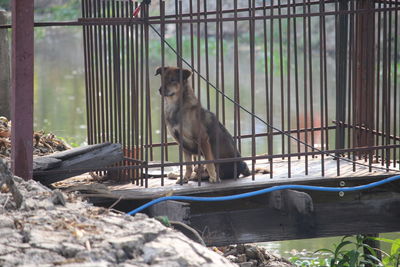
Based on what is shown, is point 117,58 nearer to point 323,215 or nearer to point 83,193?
point 83,193

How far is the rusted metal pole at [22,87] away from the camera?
6477mm

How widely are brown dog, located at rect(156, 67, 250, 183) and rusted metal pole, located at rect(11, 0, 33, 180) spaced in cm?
143

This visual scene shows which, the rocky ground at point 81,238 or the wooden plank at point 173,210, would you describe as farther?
the wooden plank at point 173,210

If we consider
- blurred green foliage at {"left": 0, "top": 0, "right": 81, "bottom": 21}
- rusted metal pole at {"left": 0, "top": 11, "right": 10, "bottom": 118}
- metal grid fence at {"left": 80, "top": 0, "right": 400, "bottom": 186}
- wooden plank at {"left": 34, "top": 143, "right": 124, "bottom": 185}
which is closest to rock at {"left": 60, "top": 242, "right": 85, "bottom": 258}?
wooden plank at {"left": 34, "top": 143, "right": 124, "bottom": 185}

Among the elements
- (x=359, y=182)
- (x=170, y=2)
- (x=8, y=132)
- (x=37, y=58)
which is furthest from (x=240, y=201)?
(x=37, y=58)

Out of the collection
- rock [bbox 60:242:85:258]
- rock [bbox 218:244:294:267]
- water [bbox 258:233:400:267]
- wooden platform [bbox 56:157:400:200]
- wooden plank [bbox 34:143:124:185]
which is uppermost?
wooden plank [bbox 34:143:124:185]

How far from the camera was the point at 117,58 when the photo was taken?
7133 mm

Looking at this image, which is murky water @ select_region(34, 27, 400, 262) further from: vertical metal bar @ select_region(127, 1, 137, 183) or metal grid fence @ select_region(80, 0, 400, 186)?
vertical metal bar @ select_region(127, 1, 137, 183)

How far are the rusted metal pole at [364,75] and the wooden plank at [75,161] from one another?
246 centimetres

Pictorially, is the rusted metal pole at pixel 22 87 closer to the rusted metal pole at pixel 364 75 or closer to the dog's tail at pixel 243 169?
the dog's tail at pixel 243 169

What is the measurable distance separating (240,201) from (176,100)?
1.22 meters

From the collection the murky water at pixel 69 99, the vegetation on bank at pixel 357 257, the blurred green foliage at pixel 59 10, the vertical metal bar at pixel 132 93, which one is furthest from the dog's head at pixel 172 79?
the blurred green foliage at pixel 59 10

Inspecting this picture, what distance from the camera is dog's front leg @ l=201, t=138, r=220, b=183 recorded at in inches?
292

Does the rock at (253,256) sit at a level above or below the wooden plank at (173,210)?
below
